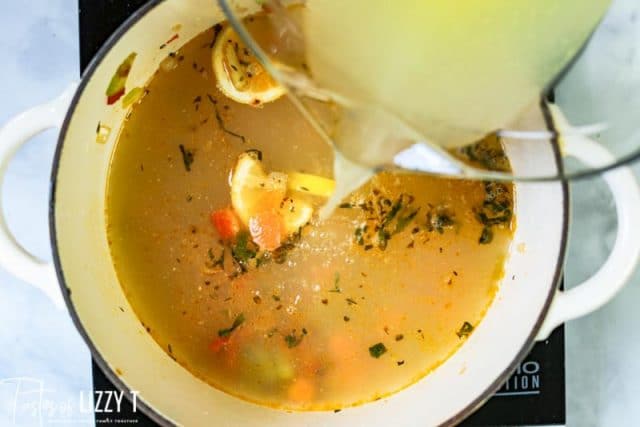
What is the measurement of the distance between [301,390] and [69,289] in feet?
1.02

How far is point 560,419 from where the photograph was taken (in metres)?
1.16

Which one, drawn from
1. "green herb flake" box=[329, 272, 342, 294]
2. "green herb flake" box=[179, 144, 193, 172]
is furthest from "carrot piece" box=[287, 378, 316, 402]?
"green herb flake" box=[179, 144, 193, 172]

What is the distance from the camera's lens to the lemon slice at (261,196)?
1.10 metres

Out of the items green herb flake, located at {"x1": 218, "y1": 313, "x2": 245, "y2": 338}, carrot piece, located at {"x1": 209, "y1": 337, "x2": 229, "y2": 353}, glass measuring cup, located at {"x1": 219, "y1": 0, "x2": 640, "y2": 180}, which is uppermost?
glass measuring cup, located at {"x1": 219, "y1": 0, "x2": 640, "y2": 180}

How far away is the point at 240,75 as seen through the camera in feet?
3.59

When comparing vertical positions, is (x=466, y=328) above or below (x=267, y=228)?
below

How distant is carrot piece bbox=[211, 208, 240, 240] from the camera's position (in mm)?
1116

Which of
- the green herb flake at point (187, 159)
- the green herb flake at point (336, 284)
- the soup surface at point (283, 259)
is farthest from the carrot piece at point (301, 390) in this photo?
the green herb flake at point (187, 159)

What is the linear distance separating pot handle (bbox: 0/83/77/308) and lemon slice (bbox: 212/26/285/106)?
0.18 metres

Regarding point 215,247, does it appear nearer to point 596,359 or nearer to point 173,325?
point 173,325

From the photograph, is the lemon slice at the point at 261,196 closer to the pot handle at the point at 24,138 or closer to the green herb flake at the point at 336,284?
the green herb flake at the point at 336,284

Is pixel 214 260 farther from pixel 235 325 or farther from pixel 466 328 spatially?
pixel 466 328

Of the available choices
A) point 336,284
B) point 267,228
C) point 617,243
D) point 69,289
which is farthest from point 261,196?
point 617,243

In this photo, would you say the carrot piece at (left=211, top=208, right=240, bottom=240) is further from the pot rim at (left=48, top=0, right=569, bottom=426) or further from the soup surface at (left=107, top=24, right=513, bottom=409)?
the pot rim at (left=48, top=0, right=569, bottom=426)
